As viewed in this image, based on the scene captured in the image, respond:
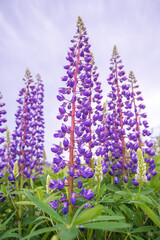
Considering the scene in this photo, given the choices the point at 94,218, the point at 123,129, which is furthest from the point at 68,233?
the point at 123,129

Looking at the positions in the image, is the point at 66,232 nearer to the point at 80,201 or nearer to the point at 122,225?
the point at 122,225

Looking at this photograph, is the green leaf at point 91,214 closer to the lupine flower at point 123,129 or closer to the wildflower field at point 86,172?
the wildflower field at point 86,172

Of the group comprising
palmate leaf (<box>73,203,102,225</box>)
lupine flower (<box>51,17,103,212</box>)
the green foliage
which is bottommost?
the green foliage

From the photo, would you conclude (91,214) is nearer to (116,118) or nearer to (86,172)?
(86,172)

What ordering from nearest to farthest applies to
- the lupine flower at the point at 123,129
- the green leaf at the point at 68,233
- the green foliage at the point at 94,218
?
the green leaf at the point at 68,233, the green foliage at the point at 94,218, the lupine flower at the point at 123,129

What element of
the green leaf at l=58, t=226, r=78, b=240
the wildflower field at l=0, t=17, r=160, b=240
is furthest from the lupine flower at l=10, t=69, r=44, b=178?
the green leaf at l=58, t=226, r=78, b=240

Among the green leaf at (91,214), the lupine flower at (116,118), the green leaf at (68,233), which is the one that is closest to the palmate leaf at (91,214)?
the green leaf at (91,214)

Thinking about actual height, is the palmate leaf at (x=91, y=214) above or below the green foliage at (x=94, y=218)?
above

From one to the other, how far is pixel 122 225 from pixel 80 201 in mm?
1155

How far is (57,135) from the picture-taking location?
255 centimetres

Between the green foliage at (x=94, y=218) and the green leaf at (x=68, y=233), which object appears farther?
the green foliage at (x=94, y=218)

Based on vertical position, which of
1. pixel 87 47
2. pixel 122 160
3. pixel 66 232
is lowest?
pixel 66 232

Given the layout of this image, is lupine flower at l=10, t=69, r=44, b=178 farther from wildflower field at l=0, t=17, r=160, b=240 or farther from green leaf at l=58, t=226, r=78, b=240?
green leaf at l=58, t=226, r=78, b=240

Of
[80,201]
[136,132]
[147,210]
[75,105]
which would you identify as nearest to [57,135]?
[75,105]
